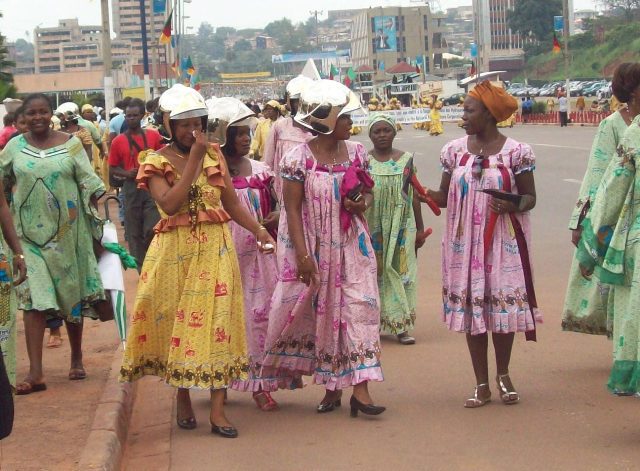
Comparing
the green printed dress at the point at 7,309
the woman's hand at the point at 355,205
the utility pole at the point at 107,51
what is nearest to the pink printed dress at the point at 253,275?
the woman's hand at the point at 355,205

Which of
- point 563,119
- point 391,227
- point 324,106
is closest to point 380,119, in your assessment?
point 391,227

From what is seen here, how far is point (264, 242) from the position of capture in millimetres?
6723

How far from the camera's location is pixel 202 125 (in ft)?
22.3

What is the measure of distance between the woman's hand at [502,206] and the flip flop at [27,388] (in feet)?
10.2

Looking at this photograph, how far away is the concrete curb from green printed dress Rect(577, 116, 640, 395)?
2464 millimetres

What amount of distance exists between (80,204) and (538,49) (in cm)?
12730

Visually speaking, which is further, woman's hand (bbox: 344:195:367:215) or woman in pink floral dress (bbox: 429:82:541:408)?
woman in pink floral dress (bbox: 429:82:541:408)

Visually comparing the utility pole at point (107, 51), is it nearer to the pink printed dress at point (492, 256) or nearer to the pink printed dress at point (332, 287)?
the pink printed dress at point (332, 287)

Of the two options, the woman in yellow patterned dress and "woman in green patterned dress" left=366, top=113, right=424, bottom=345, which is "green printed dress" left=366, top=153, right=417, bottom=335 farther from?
the woman in yellow patterned dress

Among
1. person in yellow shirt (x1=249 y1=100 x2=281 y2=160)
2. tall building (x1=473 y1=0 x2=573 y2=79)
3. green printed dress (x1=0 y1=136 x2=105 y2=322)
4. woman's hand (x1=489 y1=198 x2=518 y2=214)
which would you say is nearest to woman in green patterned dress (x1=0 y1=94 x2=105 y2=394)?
green printed dress (x1=0 y1=136 x2=105 y2=322)

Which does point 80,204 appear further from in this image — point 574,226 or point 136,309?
point 574,226

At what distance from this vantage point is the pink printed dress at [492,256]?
278 inches

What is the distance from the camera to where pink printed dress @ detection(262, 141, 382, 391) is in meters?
6.94

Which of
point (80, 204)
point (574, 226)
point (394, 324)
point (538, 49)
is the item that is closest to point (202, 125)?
point (80, 204)
